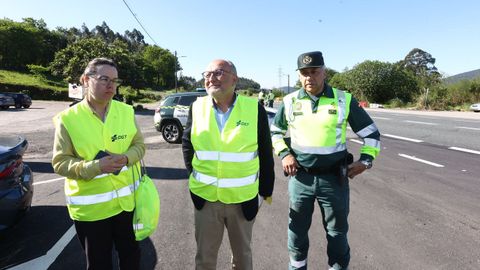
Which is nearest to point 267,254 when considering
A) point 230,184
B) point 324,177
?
point 324,177

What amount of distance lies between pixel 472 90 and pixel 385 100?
486 inches

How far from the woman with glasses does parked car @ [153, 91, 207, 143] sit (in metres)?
8.42

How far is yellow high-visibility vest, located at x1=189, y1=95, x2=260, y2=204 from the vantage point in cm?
237

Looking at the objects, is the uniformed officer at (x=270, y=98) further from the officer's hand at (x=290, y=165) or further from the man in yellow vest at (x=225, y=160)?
the man in yellow vest at (x=225, y=160)

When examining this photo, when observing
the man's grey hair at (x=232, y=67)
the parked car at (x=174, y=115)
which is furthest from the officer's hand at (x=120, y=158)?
the parked car at (x=174, y=115)

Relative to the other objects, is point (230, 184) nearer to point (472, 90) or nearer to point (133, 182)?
point (133, 182)

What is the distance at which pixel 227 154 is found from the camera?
7.75 ft

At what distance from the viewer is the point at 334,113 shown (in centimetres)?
275

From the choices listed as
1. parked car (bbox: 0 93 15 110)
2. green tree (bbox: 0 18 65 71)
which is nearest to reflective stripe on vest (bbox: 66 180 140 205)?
parked car (bbox: 0 93 15 110)

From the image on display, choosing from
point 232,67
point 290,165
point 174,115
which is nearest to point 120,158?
point 232,67

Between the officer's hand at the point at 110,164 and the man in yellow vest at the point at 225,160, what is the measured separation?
21.6 inches

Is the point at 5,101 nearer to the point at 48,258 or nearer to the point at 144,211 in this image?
the point at 48,258

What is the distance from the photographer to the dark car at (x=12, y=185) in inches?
129

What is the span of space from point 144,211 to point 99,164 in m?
0.50
